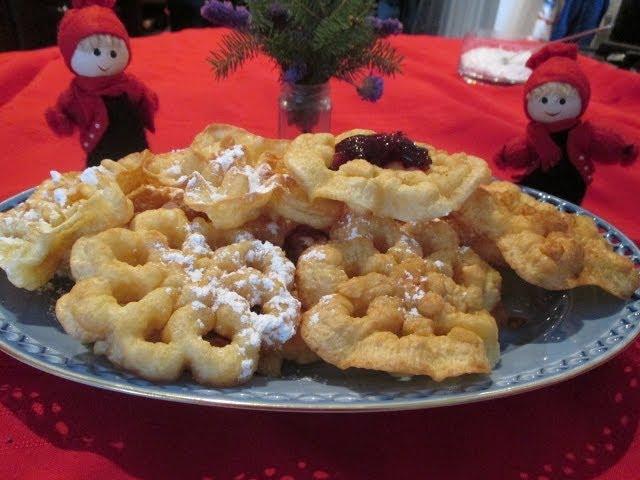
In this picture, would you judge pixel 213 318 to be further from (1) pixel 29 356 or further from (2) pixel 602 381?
(2) pixel 602 381

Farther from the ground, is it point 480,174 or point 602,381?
point 480,174

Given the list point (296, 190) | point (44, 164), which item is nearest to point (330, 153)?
point (296, 190)

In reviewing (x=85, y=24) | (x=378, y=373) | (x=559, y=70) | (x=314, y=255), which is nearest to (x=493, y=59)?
(x=559, y=70)

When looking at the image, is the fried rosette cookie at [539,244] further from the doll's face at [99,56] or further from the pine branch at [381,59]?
the doll's face at [99,56]

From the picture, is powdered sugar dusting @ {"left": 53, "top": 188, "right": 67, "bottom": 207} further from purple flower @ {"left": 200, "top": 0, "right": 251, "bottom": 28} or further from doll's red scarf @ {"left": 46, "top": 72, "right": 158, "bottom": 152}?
purple flower @ {"left": 200, "top": 0, "right": 251, "bottom": 28}

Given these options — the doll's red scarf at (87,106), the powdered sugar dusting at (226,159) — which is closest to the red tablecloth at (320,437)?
the powdered sugar dusting at (226,159)

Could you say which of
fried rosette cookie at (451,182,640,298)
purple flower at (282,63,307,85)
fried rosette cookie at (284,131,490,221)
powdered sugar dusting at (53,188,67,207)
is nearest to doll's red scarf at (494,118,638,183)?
fried rosette cookie at (451,182,640,298)
